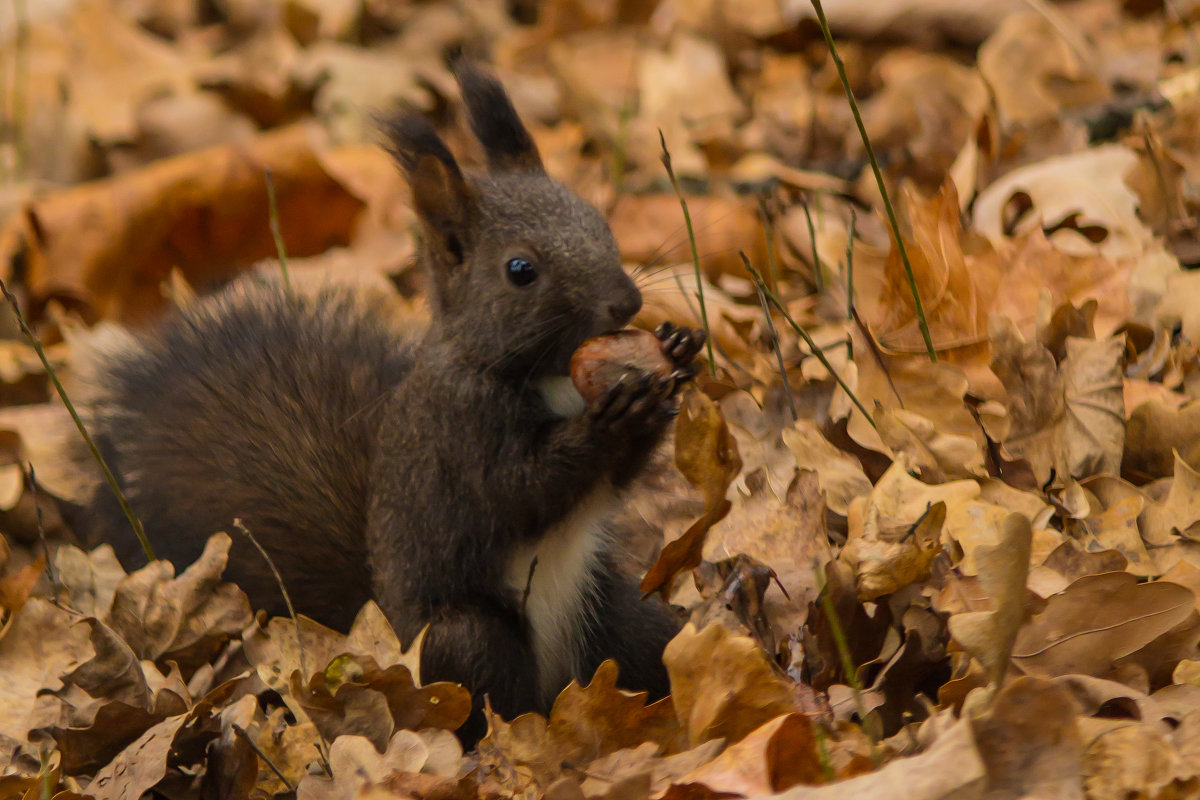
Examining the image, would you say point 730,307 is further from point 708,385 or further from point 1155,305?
point 1155,305

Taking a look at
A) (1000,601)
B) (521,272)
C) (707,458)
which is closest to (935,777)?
(1000,601)

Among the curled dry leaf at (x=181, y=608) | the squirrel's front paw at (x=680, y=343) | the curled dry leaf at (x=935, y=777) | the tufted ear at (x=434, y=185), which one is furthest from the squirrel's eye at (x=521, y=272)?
the curled dry leaf at (x=935, y=777)

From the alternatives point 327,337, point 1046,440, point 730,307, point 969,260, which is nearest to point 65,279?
point 327,337

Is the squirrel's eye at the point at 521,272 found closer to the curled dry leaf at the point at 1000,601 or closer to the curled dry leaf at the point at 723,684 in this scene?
the curled dry leaf at the point at 723,684

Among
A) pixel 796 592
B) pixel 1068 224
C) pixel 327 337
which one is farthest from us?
pixel 1068 224

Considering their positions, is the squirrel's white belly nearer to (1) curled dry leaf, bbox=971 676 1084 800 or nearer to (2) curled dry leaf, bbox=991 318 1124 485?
(2) curled dry leaf, bbox=991 318 1124 485

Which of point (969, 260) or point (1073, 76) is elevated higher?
point (1073, 76)

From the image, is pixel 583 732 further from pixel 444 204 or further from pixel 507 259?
pixel 444 204

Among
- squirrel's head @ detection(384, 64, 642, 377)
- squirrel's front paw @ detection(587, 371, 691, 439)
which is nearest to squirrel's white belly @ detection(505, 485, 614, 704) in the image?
squirrel's front paw @ detection(587, 371, 691, 439)
